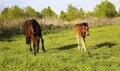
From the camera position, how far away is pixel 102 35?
2936 centimetres

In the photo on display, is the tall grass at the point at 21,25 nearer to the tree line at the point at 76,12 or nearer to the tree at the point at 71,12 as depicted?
the tree line at the point at 76,12

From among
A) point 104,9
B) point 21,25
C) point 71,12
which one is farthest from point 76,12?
point 21,25

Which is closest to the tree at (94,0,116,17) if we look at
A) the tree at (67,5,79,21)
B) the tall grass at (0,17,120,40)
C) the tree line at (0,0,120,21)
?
the tree line at (0,0,120,21)

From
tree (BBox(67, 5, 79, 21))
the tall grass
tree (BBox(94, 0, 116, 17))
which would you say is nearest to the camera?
the tall grass

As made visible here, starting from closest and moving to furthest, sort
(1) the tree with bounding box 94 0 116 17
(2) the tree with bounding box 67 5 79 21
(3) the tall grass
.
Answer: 1. (3) the tall grass
2. (1) the tree with bounding box 94 0 116 17
3. (2) the tree with bounding box 67 5 79 21

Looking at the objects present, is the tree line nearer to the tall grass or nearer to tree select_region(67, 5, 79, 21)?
tree select_region(67, 5, 79, 21)

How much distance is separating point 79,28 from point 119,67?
9780 mm

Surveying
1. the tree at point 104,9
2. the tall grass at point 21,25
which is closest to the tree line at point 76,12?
the tree at point 104,9

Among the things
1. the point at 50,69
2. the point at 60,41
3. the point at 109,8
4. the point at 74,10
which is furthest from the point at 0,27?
the point at 74,10

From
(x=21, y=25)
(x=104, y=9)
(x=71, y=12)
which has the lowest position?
(x=21, y=25)

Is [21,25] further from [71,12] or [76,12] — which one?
[76,12]

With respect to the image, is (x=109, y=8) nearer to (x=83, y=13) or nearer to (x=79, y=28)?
(x=83, y=13)

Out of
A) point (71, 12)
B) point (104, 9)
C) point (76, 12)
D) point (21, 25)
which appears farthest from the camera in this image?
point (76, 12)

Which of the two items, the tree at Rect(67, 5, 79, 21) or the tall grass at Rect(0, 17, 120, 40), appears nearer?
the tall grass at Rect(0, 17, 120, 40)
